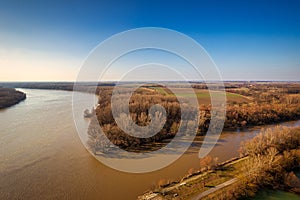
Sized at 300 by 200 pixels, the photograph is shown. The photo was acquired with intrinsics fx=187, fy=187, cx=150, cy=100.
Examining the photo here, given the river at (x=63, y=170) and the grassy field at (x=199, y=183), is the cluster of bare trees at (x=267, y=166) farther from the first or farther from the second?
the river at (x=63, y=170)

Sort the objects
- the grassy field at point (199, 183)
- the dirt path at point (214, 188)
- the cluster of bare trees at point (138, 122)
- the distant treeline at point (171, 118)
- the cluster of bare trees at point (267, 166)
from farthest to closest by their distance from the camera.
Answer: the distant treeline at point (171, 118)
the cluster of bare trees at point (138, 122)
the cluster of bare trees at point (267, 166)
the grassy field at point (199, 183)
the dirt path at point (214, 188)

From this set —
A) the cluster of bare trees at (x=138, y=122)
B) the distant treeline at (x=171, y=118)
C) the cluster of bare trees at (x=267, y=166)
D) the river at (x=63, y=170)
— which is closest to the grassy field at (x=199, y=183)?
the cluster of bare trees at (x=267, y=166)

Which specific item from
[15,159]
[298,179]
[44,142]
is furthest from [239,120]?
[15,159]

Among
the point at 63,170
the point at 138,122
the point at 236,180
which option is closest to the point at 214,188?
the point at 236,180

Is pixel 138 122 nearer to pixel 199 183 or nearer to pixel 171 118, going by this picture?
pixel 171 118

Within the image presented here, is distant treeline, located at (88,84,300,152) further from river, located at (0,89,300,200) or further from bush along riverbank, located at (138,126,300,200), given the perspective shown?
bush along riverbank, located at (138,126,300,200)
